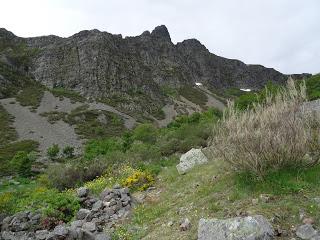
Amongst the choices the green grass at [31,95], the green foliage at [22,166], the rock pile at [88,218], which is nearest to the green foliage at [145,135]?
the green foliage at [22,166]

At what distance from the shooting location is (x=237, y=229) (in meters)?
9.60

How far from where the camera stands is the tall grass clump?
1138 centimetres

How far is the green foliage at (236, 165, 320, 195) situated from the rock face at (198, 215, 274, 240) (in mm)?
1678

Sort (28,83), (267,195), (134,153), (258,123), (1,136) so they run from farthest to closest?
(28,83)
(1,136)
(134,153)
(258,123)
(267,195)

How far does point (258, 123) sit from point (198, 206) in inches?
111

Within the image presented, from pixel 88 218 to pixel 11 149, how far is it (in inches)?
2677

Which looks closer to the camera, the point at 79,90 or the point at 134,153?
the point at 134,153

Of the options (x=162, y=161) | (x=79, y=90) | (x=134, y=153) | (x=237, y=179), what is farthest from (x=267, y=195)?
(x=79, y=90)

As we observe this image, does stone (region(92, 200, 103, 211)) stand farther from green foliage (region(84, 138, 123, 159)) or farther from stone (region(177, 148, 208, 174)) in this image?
green foliage (region(84, 138, 123, 159))

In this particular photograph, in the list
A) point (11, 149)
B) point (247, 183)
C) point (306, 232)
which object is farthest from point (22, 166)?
point (306, 232)

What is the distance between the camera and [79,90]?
159000mm

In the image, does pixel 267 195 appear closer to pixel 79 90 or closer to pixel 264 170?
pixel 264 170

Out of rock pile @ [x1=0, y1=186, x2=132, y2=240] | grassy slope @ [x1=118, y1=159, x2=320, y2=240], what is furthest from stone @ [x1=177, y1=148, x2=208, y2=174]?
rock pile @ [x1=0, y1=186, x2=132, y2=240]

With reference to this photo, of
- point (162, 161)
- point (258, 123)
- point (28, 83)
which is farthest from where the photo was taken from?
Result: point (28, 83)
